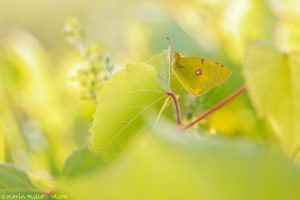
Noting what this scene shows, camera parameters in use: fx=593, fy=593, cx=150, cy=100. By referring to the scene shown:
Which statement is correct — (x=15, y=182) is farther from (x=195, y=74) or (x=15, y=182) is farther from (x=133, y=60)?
(x=133, y=60)

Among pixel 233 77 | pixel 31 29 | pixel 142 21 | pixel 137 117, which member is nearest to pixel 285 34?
pixel 233 77

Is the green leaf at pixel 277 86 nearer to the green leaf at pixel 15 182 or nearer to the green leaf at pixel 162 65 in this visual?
the green leaf at pixel 162 65

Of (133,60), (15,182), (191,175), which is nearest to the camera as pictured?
(191,175)

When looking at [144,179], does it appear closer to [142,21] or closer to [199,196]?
[199,196]

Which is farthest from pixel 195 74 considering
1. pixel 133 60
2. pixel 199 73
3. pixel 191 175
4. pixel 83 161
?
pixel 133 60

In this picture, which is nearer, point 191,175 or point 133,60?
point 191,175
